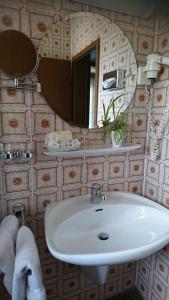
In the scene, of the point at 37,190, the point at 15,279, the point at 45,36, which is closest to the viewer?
the point at 15,279

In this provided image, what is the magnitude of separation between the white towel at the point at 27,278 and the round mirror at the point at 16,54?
2.50ft

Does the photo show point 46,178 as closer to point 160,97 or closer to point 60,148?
point 60,148

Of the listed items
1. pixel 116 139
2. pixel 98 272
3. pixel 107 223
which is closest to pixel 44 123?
pixel 116 139

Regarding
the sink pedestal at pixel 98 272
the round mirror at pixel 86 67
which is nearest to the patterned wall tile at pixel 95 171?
the round mirror at pixel 86 67

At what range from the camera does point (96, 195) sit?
1.16 metres

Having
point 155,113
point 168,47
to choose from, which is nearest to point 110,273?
point 155,113

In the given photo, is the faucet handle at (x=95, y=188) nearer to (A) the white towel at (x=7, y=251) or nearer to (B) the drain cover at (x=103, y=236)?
(B) the drain cover at (x=103, y=236)

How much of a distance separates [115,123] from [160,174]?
43 centimetres

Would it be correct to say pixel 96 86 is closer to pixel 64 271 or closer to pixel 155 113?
pixel 155 113

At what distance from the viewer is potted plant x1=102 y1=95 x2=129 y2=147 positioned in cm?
114

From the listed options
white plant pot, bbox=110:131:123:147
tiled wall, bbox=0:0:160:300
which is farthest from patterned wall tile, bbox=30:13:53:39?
white plant pot, bbox=110:131:123:147

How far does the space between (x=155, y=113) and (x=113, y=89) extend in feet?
1.00

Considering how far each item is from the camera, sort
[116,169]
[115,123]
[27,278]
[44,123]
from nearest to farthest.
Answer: [27,278], [44,123], [115,123], [116,169]

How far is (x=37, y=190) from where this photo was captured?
3.65ft
